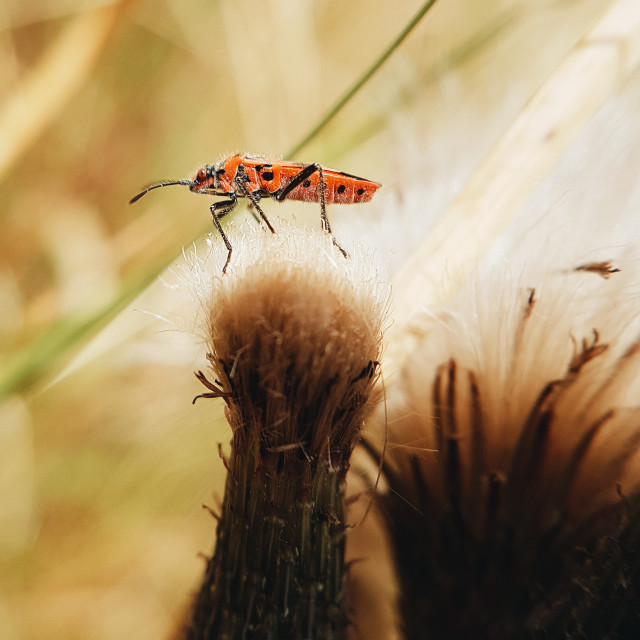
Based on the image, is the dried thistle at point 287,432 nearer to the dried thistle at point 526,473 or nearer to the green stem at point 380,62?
the dried thistle at point 526,473

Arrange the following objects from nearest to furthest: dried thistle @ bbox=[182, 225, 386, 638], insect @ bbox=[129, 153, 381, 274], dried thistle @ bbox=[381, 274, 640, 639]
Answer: dried thistle @ bbox=[182, 225, 386, 638] < dried thistle @ bbox=[381, 274, 640, 639] < insect @ bbox=[129, 153, 381, 274]

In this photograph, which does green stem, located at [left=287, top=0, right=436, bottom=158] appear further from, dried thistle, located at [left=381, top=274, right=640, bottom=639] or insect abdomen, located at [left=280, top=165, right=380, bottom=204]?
dried thistle, located at [left=381, top=274, right=640, bottom=639]

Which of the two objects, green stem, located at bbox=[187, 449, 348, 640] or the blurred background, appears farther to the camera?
the blurred background

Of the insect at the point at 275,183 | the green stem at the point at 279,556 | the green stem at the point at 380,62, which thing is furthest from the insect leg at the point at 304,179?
the green stem at the point at 279,556

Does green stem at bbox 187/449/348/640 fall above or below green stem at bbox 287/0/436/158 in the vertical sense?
A: below

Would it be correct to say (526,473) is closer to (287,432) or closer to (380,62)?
(287,432)

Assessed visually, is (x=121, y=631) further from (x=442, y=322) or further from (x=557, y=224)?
(x=557, y=224)

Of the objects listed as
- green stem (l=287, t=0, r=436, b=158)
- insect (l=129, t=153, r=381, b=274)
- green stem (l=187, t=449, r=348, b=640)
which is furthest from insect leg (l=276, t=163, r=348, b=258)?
green stem (l=187, t=449, r=348, b=640)
